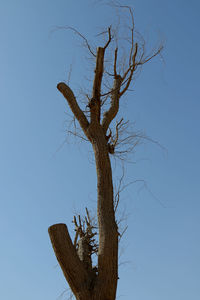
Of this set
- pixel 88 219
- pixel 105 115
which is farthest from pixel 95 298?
pixel 105 115

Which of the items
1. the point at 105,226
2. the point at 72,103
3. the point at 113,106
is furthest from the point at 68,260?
the point at 113,106

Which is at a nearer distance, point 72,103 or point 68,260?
point 68,260

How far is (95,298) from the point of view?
3.31 m

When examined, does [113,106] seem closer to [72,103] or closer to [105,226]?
[72,103]

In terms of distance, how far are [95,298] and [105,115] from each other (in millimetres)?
2492

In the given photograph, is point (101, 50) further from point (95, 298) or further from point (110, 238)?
point (95, 298)

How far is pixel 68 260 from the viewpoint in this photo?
3426mm

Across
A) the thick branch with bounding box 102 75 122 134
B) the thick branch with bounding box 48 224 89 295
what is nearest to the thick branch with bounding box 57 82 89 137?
the thick branch with bounding box 102 75 122 134

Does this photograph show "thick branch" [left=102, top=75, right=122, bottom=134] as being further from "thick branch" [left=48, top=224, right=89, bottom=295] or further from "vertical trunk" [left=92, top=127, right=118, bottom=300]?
"thick branch" [left=48, top=224, right=89, bottom=295]

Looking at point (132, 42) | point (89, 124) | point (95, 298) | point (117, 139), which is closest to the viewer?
point (95, 298)

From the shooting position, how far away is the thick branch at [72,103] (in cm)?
455

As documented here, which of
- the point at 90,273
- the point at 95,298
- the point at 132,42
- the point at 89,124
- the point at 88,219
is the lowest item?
the point at 95,298

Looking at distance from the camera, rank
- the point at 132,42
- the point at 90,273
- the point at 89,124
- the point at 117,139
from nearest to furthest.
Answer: the point at 90,273 → the point at 89,124 → the point at 117,139 → the point at 132,42

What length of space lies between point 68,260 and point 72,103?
7.27ft
